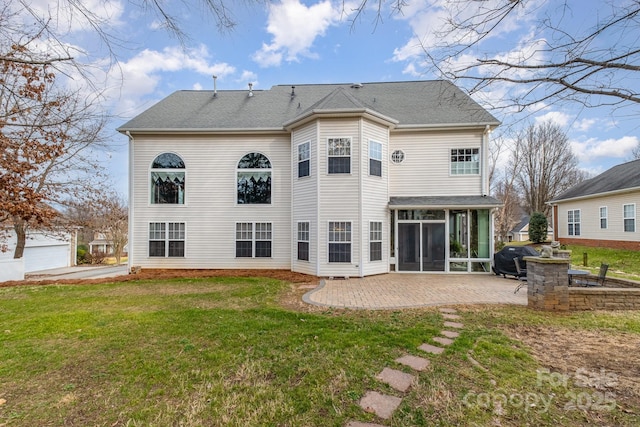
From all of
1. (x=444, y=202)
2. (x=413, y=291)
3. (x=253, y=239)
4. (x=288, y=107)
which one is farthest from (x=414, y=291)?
(x=288, y=107)

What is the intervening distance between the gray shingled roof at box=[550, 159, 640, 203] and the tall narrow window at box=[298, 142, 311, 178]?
61.2 feet

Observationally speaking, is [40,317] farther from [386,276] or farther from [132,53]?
[386,276]

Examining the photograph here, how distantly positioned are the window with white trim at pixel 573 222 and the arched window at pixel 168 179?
2704cm

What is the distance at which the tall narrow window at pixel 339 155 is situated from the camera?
1051cm

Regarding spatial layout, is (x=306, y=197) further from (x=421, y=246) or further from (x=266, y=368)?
(x=266, y=368)

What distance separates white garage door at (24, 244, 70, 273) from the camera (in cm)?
1962

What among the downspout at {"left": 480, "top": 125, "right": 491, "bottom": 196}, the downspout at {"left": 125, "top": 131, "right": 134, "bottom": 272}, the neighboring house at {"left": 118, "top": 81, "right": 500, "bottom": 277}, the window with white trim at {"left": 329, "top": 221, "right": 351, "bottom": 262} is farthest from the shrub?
the downspout at {"left": 125, "top": 131, "right": 134, "bottom": 272}

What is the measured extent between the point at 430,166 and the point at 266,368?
1052cm

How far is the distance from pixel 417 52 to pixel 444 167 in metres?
9.00

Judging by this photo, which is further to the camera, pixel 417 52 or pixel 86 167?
pixel 86 167

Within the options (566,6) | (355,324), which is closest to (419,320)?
(355,324)

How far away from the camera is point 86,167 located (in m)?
14.9

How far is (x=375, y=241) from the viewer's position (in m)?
10.9

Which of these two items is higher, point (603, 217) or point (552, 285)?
point (603, 217)
